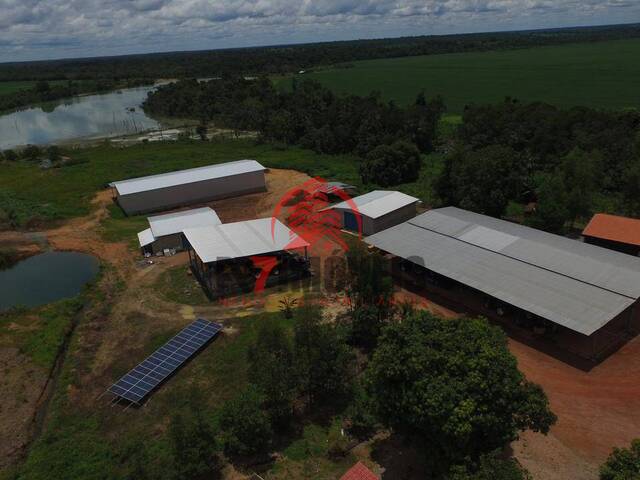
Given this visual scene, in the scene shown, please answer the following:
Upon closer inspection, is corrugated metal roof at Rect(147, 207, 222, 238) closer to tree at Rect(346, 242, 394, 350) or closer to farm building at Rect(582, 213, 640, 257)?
tree at Rect(346, 242, 394, 350)

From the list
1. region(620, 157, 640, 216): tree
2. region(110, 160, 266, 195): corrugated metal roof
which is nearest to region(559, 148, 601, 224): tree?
region(620, 157, 640, 216): tree

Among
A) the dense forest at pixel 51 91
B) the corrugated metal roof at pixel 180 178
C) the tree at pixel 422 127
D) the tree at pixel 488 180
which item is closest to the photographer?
the tree at pixel 488 180

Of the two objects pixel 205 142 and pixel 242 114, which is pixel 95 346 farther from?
pixel 242 114

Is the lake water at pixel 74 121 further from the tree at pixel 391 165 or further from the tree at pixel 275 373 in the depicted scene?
the tree at pixel 275 373

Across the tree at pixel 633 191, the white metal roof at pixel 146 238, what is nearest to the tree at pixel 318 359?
the white metal roof at pixel 146 238

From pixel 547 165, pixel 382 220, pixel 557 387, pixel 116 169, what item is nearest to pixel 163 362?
pixel 557 387
